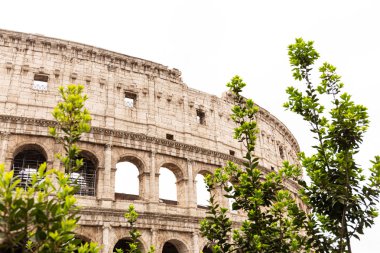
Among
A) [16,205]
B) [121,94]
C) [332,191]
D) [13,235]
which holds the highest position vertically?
[121,94]

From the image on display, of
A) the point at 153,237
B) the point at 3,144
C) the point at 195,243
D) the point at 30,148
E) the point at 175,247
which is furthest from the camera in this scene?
the point at 175,247

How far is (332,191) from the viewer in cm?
535

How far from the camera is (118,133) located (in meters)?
17.3

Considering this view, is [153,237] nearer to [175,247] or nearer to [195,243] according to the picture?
[195,243]

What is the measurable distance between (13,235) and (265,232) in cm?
362

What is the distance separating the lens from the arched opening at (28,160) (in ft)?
52.4

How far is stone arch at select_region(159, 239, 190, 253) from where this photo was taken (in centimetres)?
1684

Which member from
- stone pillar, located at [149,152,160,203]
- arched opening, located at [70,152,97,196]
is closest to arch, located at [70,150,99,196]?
arched opening, located at [70,152,97,196]

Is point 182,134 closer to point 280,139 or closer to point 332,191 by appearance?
point 280,139

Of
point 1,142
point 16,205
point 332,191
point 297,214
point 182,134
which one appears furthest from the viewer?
point 182,134

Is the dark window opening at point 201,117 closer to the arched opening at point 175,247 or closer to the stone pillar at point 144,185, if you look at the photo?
the stone pillar at point 144,185

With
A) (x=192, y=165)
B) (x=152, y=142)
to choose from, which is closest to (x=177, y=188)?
(x=192, y=165)

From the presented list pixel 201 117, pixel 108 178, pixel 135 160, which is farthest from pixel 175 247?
pixel 201 117

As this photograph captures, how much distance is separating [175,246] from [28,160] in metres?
8.22
